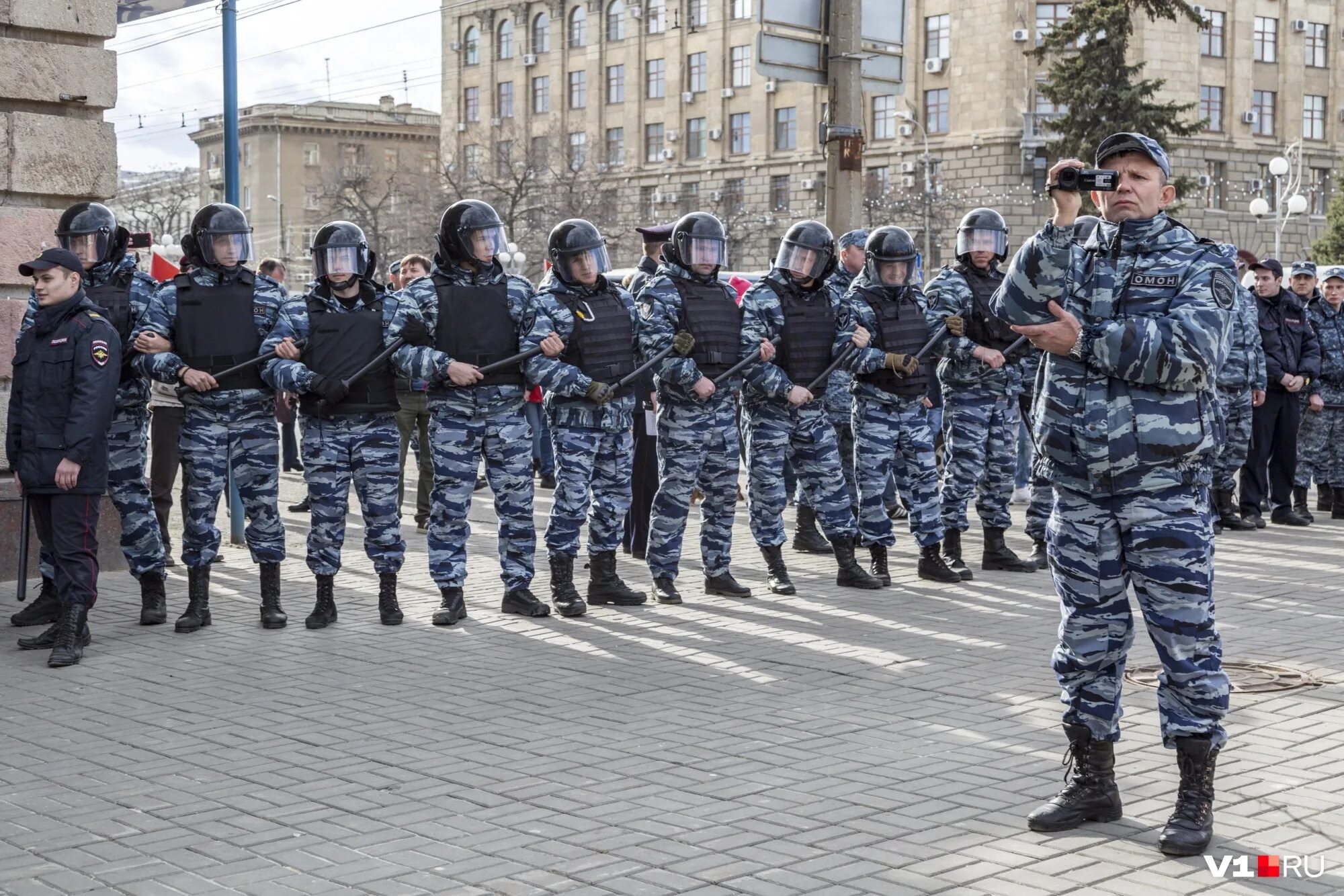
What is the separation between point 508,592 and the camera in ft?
32.4

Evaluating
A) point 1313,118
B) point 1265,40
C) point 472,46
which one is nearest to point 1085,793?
point 1265,40

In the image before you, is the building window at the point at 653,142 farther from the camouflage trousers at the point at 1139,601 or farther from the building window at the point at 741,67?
the camouflage trousers at the point at 1139,601

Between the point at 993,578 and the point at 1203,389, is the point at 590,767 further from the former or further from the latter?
the point at 993,578

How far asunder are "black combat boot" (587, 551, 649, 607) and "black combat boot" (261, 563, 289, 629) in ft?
5.90

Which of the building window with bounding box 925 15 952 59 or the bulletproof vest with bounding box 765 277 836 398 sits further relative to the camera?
the building window with bounding box 925 15 952 59

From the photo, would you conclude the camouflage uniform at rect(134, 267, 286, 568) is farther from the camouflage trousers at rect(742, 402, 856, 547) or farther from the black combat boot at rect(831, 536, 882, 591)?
the black combat boot at rect(831, 536, 882, 591)

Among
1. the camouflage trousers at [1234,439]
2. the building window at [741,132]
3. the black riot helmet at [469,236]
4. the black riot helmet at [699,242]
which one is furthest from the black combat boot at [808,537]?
the building window at [741,132]

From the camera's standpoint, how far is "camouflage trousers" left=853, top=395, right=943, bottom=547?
35.6 feet

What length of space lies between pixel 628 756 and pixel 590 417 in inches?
145

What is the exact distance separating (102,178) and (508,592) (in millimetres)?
4283

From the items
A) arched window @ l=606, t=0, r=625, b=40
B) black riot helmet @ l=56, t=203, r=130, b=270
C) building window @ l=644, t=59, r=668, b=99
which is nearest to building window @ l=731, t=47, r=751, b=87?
building window @ l=644, t=59, r=668, b=99

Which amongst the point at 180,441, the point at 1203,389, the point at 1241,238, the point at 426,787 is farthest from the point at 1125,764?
the point at 1241,238

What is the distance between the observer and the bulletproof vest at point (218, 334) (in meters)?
9.33

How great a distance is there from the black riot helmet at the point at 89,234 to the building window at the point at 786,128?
6220 centimetres
